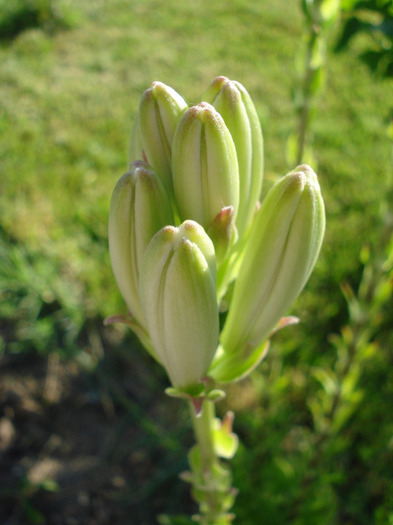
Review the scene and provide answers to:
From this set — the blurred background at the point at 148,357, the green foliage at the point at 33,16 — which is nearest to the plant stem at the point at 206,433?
the blurred background at the point at 148,357

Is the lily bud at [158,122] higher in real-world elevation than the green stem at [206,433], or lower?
higher

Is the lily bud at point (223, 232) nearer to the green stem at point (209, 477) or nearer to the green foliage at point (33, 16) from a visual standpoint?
the green stem at point (209, 477)

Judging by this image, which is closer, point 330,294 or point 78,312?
point 78,312

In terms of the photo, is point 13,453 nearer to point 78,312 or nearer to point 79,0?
point 78,312

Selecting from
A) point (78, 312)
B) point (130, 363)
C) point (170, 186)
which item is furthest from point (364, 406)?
point (170, 186)

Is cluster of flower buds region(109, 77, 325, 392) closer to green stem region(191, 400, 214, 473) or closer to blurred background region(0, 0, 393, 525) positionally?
green stem region(191, 400, 214, 473)

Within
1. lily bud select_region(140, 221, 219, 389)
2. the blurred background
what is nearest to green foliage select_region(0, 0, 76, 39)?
the blurred background
